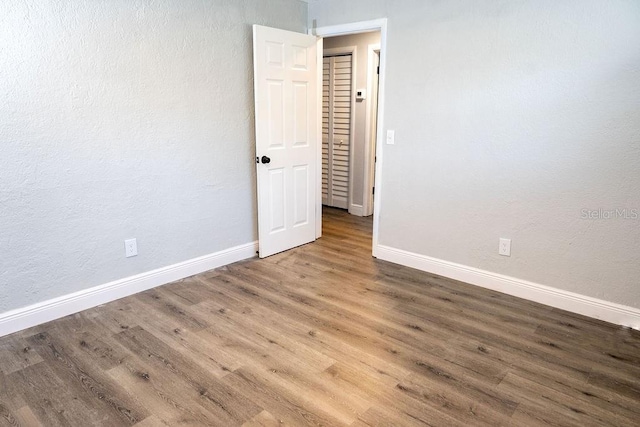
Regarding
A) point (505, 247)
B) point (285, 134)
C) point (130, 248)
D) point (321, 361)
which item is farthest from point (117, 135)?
point (505, 247)

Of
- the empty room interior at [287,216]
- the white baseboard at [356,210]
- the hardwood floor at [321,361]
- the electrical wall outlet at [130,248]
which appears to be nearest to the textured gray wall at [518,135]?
the empty room interior at [287,216]

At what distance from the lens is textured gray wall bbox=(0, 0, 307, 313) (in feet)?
8.27

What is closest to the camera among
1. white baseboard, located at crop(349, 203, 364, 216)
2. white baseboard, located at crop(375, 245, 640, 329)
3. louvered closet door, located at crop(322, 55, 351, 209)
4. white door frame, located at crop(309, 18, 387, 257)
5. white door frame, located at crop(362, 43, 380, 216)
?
white baseboard, located at crop(375, 245, 640, 329)

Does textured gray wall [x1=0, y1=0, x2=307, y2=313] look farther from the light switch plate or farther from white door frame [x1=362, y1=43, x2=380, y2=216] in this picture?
white door frame [x1=362, y1=43, x2=380, y2=216]

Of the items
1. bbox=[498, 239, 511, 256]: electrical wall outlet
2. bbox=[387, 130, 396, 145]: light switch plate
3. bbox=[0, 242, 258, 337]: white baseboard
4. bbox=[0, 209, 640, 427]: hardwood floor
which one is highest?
bbox=[387, 130, 396, 145]: light switch plate

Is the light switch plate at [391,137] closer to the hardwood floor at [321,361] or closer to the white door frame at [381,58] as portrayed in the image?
the white door frame at [381,58]

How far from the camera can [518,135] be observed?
2.99 meters

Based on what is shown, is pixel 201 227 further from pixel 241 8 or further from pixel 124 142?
pixel 241 8

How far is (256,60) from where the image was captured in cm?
352

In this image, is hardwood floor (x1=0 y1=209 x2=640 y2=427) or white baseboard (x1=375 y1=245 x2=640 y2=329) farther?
white baseboard (x1=375 y1=245 x2=640 y2=329)

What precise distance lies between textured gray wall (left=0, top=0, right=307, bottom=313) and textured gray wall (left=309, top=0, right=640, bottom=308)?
1.31 metres

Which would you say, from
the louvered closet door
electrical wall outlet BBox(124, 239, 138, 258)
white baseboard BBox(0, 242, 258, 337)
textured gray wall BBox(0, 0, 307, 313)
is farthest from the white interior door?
the louvered closet door

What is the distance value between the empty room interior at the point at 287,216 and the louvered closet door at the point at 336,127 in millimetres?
1352

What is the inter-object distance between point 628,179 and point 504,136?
81cm
